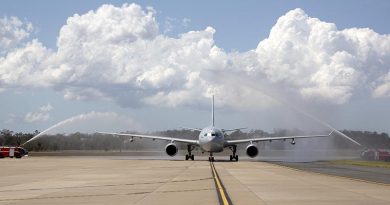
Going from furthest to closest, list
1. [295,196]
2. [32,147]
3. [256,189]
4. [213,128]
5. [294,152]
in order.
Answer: [32,147]
[294,152]
[213,128]
[256,189]
[295,196]

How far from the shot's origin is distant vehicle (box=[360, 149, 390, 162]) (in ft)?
243

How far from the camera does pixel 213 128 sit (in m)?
69.4

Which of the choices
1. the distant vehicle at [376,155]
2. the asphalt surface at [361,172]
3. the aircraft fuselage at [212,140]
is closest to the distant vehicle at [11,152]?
the aircraft fuselage at [212,140]

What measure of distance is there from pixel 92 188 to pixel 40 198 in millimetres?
4640

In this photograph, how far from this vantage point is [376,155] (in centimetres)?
7575

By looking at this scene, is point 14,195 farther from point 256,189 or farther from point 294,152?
point 294,152

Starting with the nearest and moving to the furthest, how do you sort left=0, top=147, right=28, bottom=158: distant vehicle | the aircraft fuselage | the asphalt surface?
the asphalt surface → the aircraft fuselage → left=0, top=147, right=28, bottom=158: distant vehicle

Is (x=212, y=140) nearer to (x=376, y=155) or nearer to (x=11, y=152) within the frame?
(x=376, y=155)

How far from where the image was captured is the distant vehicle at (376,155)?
243ft

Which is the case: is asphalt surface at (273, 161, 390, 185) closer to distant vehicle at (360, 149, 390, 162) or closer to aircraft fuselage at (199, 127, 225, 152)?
aircraft fuselage at (199, 127, 225, 152)

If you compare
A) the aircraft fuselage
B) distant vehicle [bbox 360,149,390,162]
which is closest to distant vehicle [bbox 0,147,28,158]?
the aircraft fuselage

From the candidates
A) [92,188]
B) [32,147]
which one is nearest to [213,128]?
[92,188]

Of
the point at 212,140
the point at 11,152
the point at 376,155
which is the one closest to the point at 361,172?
the point at 212,140

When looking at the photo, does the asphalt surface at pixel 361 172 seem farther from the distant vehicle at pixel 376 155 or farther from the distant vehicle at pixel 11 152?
the distant vehicle at pixel 11 152
